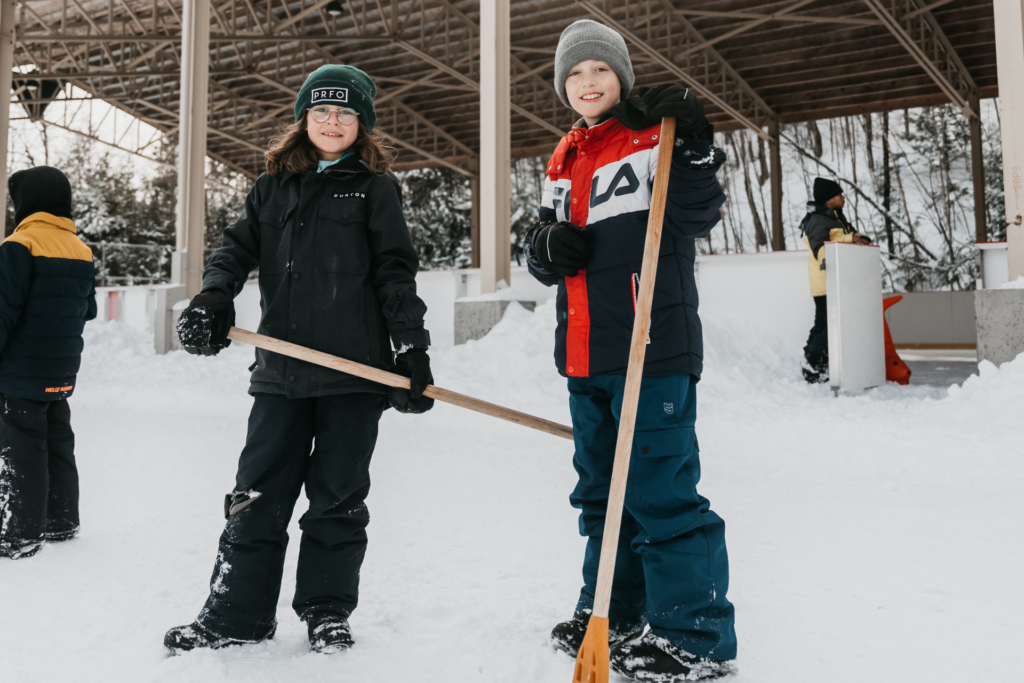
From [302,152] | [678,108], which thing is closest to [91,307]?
[302,152]

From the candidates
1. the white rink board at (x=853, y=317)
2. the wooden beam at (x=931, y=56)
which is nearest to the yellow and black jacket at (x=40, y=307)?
the white rink board at (x=853, y=317)

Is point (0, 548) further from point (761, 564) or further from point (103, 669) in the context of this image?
point (761, 564)

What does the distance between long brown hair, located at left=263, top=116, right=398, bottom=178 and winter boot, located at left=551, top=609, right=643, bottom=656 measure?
1354 mm

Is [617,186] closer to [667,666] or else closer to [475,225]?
[667,666]

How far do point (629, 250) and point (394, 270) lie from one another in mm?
665

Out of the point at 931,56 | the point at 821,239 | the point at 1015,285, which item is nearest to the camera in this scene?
the point at 1015,285

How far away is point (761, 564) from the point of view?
251 cm

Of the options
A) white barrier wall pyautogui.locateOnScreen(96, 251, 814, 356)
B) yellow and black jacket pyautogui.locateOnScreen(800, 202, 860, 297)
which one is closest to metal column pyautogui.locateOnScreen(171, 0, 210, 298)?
white barrier wall pyautogui.locateOnScreen(96, 251, 814, 356)

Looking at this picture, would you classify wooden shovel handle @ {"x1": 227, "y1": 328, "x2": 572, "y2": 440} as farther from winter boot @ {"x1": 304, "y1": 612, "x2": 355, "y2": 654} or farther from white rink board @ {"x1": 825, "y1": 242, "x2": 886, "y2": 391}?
white rink board @ {"x1": 825, "y1": 242, "x2": 886, "y2": 391}

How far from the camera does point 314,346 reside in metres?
2.02

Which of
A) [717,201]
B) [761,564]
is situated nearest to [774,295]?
[761,564]

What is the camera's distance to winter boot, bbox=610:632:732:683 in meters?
1.73

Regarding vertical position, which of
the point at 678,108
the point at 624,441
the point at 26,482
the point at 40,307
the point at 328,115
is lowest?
the point at 26,482

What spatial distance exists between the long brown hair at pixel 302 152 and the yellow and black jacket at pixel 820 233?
5333 millimetres
